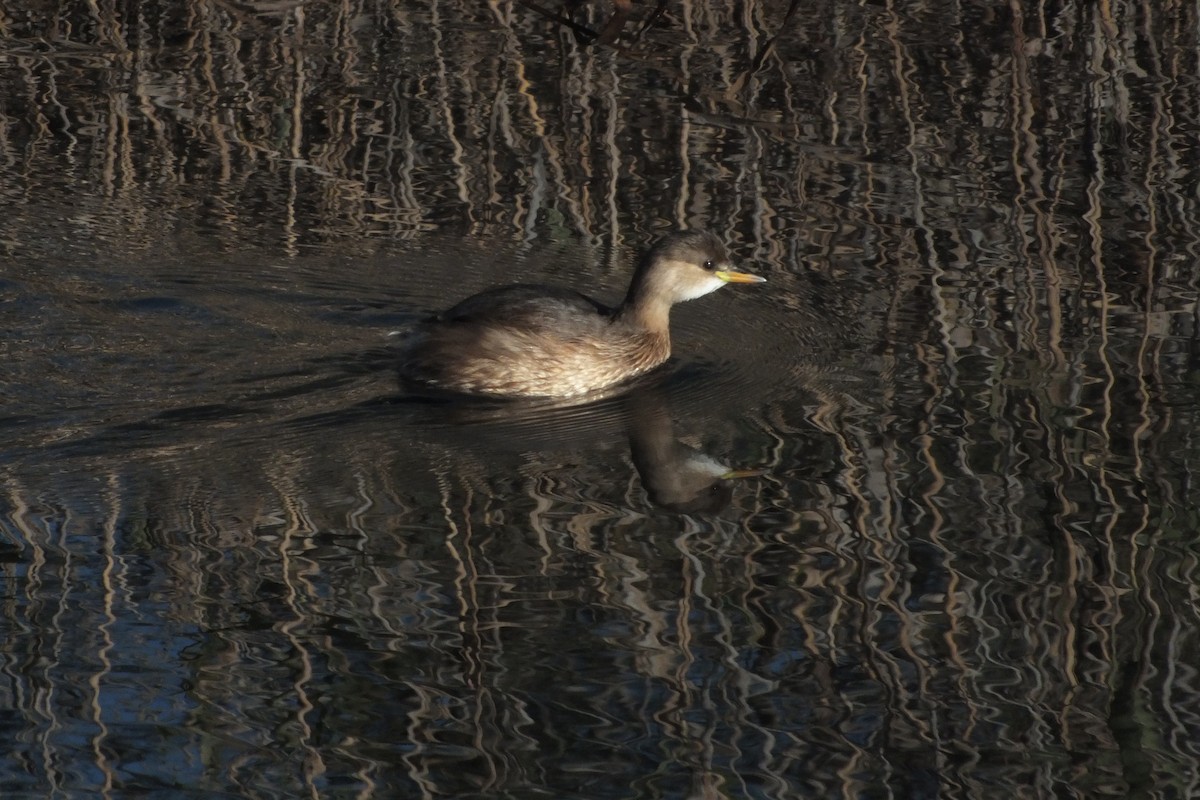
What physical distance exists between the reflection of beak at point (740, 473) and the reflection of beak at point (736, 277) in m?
1.71

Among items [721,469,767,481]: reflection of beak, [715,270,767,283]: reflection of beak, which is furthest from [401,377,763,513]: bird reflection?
[715,270,767,283]: reflection of beak

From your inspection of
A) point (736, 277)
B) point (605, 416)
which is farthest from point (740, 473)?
point (736, 277)

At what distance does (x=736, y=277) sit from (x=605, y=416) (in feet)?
3.45

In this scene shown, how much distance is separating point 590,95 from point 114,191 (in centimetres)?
294

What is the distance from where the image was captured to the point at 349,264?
29.8 feet

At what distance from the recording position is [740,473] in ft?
23.0

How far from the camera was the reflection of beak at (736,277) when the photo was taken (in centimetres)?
855

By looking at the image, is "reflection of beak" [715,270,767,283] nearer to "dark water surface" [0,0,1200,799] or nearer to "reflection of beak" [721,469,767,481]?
"dark water surface" [0,0,1200,799]

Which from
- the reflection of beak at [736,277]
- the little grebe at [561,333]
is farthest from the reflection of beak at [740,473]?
the reflection of beak at [736,277]

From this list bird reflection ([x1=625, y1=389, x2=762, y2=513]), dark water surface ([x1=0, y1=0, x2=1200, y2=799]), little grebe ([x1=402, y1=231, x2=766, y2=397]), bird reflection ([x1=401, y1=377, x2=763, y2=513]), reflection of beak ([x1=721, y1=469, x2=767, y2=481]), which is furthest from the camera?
little grebe ([x1=402, y1=231, x2=766, y2=397])

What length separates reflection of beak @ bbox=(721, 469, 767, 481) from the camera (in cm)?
698

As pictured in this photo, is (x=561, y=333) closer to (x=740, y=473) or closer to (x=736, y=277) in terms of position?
(x=736, y=277)

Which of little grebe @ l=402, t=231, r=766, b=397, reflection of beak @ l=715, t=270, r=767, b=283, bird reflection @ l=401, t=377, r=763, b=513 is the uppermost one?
reflection of beak @ l=715, t=270, r=767, b=283

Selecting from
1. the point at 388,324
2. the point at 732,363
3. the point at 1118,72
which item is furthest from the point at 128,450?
the point at 1118,72
